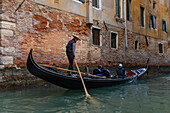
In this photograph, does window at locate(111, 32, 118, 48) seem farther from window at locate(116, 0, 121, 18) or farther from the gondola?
the gondola

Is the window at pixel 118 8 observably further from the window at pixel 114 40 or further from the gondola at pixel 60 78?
the gondola at pixel 60 78

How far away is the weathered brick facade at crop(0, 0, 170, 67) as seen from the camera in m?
6.66

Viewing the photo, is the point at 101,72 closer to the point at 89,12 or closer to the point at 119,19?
the point at 89,12

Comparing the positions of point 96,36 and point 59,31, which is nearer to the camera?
point 59,31

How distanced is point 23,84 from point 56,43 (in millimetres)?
2354

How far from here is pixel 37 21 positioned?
7.52 meters

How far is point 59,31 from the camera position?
327 inches

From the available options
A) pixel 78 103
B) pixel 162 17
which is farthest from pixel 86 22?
pixel 162 17

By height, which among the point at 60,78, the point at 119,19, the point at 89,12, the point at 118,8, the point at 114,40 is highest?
the point at 118,8

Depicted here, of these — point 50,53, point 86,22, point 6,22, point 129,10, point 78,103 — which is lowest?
point 78,103

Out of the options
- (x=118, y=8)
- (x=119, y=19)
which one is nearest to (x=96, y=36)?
(x=119, y=19)

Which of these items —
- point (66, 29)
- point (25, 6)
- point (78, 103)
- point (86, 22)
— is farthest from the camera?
point (86, 22)

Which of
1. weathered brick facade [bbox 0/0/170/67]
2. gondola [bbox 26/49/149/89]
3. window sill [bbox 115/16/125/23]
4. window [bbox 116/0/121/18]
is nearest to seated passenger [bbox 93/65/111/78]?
gondola [bbox 26/49/149/89]

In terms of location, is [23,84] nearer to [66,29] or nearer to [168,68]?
[66,29]
